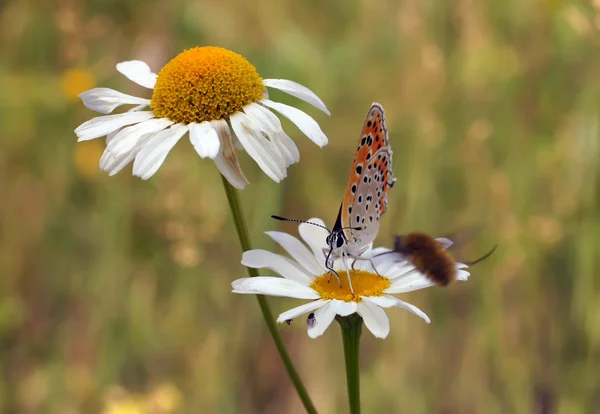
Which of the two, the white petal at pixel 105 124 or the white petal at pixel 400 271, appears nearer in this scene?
the white petal at pixel 105 124

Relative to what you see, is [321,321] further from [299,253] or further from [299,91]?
[299,91]

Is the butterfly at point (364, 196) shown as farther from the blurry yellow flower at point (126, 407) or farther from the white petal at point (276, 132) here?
the blurry yellow flower at point (126, 407)

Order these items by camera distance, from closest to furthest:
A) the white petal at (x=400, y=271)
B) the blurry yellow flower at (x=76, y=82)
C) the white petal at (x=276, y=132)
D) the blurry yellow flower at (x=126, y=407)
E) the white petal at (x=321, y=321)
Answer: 1. the white petal at (x=321, y=321)
2. the white petal at (x=276, y=132)
3. the white petal at (x=400, y=271)
4. the blurry yellow flower at (x=126, y=407)
5. the blurry yellow flower at (x=76, y=82)

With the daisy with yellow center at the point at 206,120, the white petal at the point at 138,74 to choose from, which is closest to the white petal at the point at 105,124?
the daisy with yellow center at the point at 206,120

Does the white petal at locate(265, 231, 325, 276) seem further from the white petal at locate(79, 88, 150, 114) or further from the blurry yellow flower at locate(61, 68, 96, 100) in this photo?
the blurry yellow flower at locate(61, 68, 96, 100)

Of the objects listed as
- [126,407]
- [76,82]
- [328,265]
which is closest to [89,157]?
[76,82]

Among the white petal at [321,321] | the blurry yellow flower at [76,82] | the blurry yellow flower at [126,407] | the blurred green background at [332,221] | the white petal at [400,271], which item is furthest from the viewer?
the blurry yellow flower at [76,82]

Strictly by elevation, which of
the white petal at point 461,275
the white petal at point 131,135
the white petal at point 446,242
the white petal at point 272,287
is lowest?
the white petal at point 461,275
